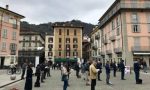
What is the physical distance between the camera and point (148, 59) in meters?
49.4

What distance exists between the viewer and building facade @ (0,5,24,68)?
56178 millimetres

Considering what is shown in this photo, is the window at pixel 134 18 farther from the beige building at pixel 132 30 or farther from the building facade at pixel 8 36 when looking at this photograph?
the building facade at pixel 8 36

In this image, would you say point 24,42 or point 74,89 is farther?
point 24,42

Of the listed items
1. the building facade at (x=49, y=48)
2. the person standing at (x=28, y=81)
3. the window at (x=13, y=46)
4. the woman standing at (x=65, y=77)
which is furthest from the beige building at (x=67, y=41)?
the person standing at (x=28, y=81)

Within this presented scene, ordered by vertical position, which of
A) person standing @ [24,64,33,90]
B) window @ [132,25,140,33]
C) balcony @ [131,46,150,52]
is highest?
window @ [132,25,140,33]

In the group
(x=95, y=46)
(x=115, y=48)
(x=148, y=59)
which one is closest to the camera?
(x=148, y=59)

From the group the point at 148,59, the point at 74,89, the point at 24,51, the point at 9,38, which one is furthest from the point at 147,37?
the point at 24,51

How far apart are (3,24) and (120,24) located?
26.3 metres

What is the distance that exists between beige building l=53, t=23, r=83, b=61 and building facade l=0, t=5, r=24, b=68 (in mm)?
27407

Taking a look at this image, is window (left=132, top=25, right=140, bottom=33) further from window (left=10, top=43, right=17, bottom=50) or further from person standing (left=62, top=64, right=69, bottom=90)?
person standing (left=62, top=64, right=69, bottom=90)

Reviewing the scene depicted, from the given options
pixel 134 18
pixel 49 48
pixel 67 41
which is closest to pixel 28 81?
pixel 134 18

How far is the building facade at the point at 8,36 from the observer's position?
56.2 m

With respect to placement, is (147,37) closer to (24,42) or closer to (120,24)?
(120,24)

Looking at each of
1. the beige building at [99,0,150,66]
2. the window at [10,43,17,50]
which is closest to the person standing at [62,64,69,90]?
the beige building at [99,0,150,66]
